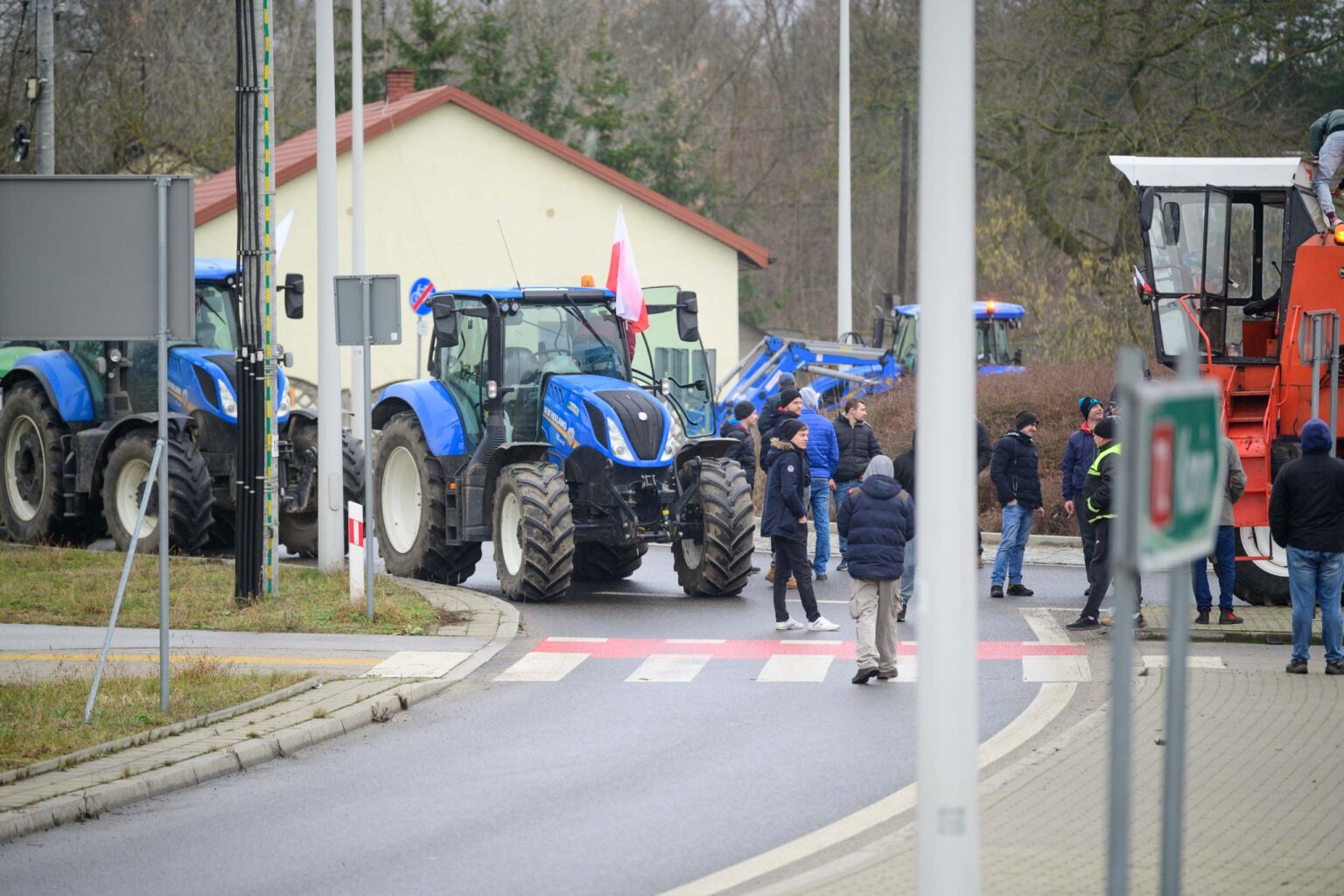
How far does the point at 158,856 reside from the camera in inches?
327

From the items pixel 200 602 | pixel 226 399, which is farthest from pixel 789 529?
pixel 226 399

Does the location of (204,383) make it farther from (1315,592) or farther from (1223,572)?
(1315,592)

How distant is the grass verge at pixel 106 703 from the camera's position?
401 inches

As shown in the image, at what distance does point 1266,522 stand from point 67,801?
35.0 ft

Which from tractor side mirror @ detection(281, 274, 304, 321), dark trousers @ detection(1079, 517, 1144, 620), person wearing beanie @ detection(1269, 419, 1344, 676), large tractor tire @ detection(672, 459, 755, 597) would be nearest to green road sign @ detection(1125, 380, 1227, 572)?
person wearing beanie @ detection(1269, 419, 1344, 676)

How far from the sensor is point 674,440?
683 inches

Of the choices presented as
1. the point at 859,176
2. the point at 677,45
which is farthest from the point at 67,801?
the point at 677,45

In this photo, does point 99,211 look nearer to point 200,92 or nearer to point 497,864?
point 497,864

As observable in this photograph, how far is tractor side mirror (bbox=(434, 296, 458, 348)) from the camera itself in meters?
16.8

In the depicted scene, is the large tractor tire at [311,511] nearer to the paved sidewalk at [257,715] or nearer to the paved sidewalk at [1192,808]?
the paved sidewalk at [257,715]

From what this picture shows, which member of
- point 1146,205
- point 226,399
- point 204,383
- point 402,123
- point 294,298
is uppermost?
point 402,123

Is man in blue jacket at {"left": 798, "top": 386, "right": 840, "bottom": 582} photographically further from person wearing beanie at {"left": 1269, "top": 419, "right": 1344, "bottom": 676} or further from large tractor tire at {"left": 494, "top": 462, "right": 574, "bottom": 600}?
person wearing beanie at {"left": 1269, "top": 419, "right": 1344, "bottom": 676}

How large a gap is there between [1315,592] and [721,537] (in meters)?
5.73

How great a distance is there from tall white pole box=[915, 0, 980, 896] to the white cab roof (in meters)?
12.4
